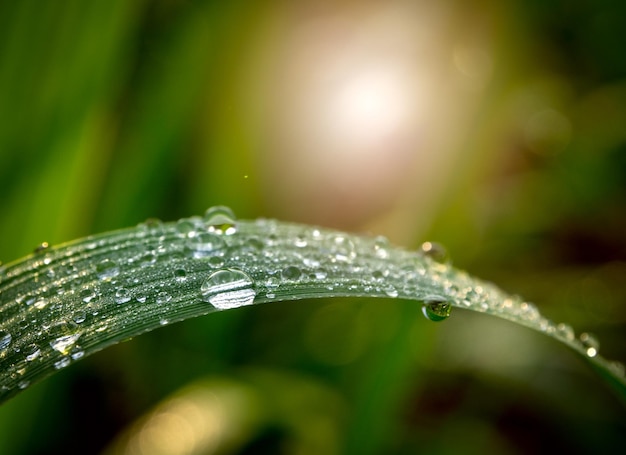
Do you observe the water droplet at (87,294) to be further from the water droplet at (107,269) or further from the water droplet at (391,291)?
the water droplet at (391,291)

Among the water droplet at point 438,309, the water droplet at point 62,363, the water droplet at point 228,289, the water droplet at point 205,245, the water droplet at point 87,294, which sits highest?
the water droplet at point 205,245

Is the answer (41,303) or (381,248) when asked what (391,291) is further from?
(41,303)

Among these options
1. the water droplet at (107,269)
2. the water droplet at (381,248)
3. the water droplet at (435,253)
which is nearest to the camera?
the water droplet at (107,269)

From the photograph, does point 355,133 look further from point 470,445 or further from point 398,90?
point 470,445

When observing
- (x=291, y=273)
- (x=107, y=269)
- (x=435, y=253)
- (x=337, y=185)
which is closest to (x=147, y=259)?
(x=107, y=269)

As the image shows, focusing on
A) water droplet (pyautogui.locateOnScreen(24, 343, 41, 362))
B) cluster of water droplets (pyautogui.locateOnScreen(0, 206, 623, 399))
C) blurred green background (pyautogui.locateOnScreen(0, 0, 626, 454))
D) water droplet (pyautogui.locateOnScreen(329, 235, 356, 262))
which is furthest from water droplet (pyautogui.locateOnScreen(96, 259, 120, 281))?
blurred green background (pyautogui.locateOnScreen(0, 0, 626, 454))

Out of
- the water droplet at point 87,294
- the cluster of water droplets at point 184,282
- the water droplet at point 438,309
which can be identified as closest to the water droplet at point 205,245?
the cluster of water droplets at point 184,282

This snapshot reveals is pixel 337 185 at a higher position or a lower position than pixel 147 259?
higher
